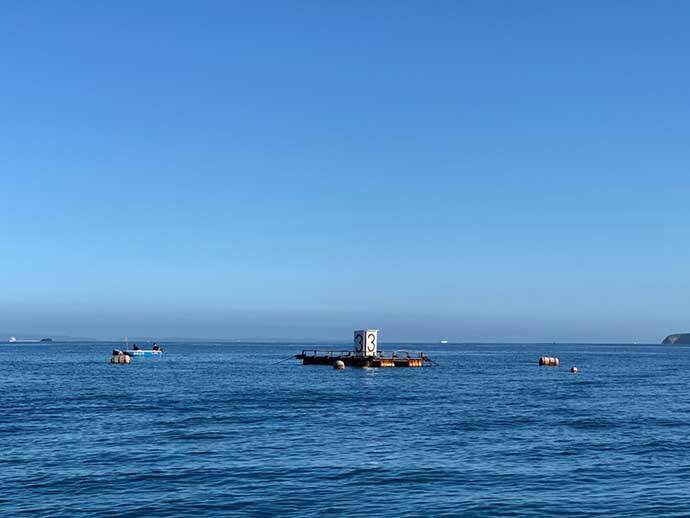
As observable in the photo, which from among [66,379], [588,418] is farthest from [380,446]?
[66,379]

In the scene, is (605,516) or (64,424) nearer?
(605,516)

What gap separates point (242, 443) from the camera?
44531mm

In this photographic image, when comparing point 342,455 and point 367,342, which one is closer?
point 342,455

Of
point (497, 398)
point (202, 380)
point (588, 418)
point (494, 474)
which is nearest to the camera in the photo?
point (494, 474)

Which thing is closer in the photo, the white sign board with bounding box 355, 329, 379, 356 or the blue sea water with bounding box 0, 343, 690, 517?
the blue sea water with bounding box 0, 343, 690, 517

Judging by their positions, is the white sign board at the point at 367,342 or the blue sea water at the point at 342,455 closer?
the blue sea water at the point at 342,455

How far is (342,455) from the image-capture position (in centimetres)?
4088

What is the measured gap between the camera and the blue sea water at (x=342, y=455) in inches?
1203

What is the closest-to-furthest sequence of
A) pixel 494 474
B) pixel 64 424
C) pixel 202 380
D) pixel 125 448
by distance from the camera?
pixel 494 474, pixel 125 448, pixel 64 424, pixel 202 380

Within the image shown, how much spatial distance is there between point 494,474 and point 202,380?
75.7 m

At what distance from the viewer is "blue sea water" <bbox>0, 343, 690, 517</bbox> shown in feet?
100

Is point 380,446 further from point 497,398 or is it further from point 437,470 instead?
point 497,398

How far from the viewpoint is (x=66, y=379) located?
107m

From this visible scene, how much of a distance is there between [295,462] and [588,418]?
30.0 meters
